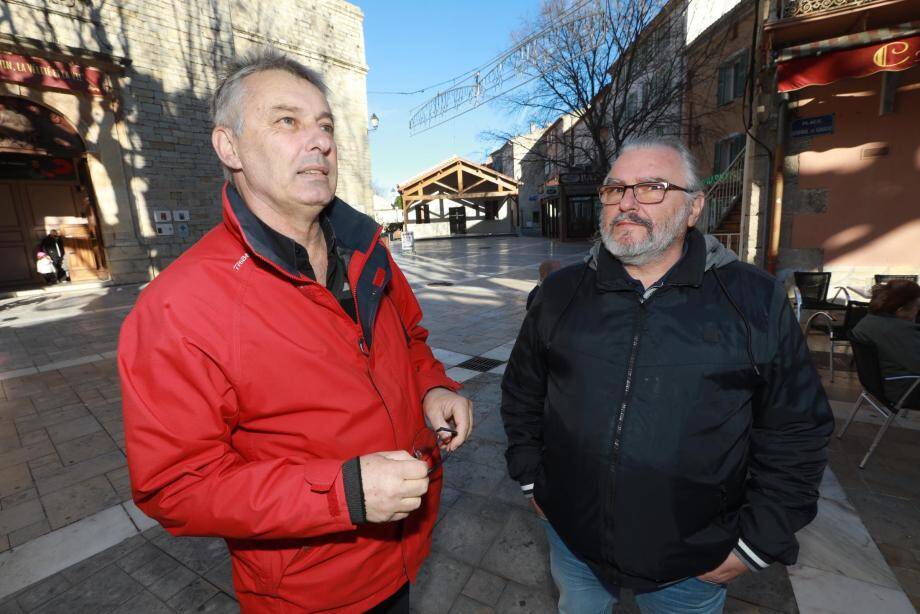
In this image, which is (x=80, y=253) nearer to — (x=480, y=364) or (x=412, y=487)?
(x=480, y=364)

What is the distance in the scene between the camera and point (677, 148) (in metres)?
1.65

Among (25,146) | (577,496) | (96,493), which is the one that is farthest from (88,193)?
(577,496)

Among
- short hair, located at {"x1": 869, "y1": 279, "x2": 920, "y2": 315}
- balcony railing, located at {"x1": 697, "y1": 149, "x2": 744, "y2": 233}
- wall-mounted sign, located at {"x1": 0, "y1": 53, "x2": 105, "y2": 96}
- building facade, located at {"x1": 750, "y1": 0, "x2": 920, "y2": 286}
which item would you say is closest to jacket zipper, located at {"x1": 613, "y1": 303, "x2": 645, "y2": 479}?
short hair, located at {"x1": 869, "y1": 279, "x2": 920, "y2": 315}

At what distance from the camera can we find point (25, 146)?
10.7 metres

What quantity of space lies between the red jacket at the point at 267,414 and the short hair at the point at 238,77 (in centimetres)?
22

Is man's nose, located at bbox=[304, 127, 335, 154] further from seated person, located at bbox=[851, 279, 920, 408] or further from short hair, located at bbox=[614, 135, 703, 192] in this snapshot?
seated person, located at bbox=[851, 279, 920, 408]

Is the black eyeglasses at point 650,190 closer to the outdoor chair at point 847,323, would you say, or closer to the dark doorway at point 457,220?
the outdoor chair at point 847,323

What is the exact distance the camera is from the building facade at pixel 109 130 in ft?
34.4

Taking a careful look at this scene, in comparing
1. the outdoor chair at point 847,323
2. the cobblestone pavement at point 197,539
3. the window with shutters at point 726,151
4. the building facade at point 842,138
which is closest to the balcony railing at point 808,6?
the building facade at point 842,138

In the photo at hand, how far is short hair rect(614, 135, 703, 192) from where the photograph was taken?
5.32 feet

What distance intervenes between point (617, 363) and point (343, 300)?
3.22 ft

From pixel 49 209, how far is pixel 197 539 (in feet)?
51.2

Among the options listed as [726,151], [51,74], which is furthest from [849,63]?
[51,74]

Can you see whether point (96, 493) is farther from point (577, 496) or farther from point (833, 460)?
point (833, 460)
